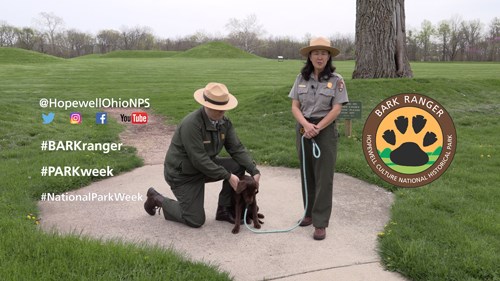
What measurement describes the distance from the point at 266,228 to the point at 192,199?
0.79m

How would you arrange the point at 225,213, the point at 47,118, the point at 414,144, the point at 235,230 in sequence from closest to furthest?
the point at 235,230, the point at 225,213, the point at 414,144, the point at 47,118

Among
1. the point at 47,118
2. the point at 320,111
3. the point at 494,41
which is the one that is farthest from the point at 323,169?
the point at 494,41

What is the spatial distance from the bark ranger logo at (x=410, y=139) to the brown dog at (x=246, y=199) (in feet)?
7.42

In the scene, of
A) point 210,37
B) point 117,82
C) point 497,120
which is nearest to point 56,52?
point 210,37

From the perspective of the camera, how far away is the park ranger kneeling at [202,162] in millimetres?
4215

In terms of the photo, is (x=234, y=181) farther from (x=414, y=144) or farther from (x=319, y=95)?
(x=414, y=144)

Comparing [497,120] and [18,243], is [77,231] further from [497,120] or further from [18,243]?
[497,120]

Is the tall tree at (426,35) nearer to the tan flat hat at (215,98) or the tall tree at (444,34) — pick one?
the tall tree at (444,34)

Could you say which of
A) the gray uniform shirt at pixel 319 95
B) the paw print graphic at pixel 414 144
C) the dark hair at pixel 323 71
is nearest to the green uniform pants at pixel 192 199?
the gray uniform shirt at pixel 319 95

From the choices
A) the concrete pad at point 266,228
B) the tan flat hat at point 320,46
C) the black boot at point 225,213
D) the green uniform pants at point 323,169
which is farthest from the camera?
the black boot at point 225,213

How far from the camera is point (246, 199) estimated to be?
4387mm

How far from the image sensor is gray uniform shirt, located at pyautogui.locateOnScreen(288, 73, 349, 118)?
412 cm

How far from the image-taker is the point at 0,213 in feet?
14.6

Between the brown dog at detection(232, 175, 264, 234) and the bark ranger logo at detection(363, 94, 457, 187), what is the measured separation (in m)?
2.26
